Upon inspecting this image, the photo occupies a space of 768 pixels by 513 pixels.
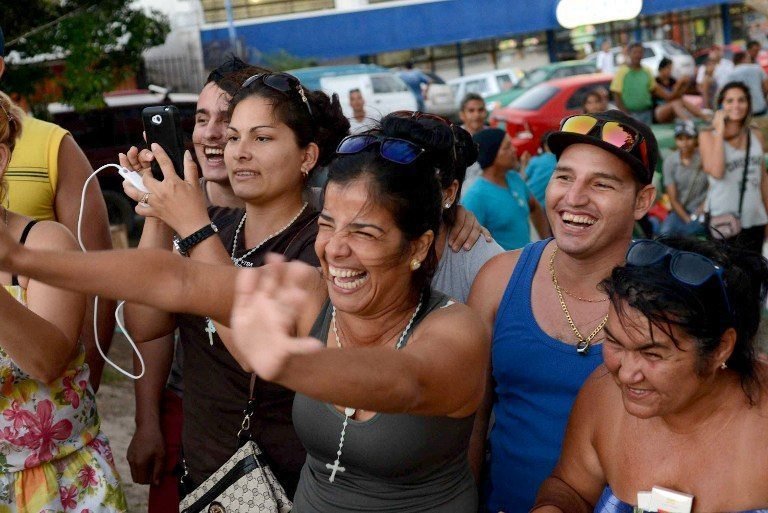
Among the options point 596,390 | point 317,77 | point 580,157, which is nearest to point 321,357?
point 596,390

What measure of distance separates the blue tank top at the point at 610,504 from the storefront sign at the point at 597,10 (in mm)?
17439

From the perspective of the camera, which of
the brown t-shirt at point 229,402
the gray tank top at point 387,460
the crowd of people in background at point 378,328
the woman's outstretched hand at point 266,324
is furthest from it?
the brown t-shirt at point 229,402

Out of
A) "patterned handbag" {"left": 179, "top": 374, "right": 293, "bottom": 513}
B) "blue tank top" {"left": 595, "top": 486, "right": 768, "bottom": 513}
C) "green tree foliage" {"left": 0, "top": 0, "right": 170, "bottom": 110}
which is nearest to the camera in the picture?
"blue tank top" {"left": 595, "top": 486, "right": 768, "bottom": 513}

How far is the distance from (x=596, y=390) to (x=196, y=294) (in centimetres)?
111

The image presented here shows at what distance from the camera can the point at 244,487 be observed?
2980 mm

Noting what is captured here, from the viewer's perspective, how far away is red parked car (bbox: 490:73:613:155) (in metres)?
16.8

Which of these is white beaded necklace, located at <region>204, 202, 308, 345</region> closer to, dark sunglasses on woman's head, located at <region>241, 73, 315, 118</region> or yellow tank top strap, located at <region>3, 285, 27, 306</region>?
dark sunglasses on woman's head, located at <region>241, 73, 315, 118</region>

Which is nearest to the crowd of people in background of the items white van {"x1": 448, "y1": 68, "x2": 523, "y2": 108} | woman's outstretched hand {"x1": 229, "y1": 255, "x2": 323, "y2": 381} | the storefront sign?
woman's outstretched hand {"x1": 229, "y1": 255, "x2": 323, "y2": 381}

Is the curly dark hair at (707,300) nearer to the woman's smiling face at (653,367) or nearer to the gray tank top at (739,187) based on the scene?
the woman's smiling face at (653,367)

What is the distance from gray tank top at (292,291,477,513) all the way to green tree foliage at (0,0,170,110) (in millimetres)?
6961

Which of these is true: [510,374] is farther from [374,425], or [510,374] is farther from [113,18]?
[113,18]

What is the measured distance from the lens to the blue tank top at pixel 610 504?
8.27 ft

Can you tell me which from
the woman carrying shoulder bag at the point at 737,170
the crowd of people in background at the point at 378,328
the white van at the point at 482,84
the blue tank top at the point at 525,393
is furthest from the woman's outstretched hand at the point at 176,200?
the white van at the point at 482,84

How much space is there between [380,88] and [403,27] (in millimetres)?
10649
